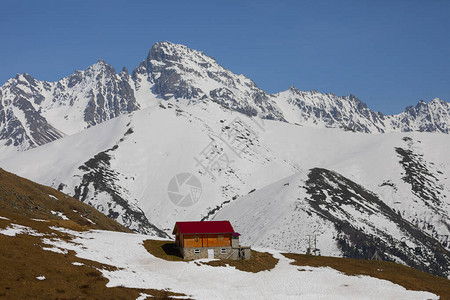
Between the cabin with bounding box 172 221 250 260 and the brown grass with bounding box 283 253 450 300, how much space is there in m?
9.45

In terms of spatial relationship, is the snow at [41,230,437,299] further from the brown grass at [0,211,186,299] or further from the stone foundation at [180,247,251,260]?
the stone foundation at [180,247,251,260]

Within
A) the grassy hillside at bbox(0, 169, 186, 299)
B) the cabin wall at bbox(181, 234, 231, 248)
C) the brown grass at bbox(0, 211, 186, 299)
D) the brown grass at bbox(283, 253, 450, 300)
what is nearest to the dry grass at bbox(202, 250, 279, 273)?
the cabin wall at bbox(181, 234, 231, 248)

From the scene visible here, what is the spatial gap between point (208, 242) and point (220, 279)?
41.5ft

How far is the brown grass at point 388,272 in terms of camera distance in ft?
206

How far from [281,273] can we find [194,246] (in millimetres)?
13649

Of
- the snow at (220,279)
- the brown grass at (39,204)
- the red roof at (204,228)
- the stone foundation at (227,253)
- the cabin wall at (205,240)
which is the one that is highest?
the brown grass at (39,204)

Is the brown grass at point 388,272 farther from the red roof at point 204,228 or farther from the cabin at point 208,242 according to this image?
the red roof at point 204,228

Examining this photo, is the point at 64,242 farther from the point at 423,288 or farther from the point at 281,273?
the point at 423,288

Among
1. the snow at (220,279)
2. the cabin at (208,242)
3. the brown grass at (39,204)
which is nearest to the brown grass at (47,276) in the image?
the snow at (220,279)

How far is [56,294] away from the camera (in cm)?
4047

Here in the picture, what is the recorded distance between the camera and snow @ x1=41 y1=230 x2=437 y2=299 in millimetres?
52572

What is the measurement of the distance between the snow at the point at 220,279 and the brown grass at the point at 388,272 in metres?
2.53

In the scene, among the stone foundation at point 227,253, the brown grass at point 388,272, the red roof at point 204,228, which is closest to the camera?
the brown grass at point 388,272

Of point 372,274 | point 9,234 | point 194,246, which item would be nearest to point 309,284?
point 372,274
